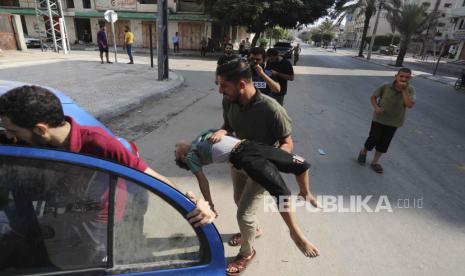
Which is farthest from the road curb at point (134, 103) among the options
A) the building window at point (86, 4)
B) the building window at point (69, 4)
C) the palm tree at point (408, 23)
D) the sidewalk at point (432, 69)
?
the building window at point (69, 4)

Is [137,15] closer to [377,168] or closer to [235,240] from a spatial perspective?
[377,168]

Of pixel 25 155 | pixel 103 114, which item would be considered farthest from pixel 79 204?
pixel 103 114

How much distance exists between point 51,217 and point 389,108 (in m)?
4.49

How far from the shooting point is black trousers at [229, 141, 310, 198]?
5.29ft

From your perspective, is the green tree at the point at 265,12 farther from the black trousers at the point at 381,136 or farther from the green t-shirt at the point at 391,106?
the black trousers at the point at 381,136

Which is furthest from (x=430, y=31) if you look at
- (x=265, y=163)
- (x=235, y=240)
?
(x=265, y=163)

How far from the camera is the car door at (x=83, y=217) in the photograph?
1.19 metres

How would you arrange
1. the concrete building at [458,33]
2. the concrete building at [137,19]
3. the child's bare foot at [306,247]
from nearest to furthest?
the child's bare foot at [306,247], the concrete building at [137,19], the concrete building at [458,33]

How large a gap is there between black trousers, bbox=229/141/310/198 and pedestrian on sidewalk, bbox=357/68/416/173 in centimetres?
326

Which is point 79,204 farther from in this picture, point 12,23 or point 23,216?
point 12,23

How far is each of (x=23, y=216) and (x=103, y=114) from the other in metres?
5.55

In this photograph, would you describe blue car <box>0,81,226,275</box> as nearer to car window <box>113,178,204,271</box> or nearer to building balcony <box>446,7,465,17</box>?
car window <box>113,178,204,271</box>

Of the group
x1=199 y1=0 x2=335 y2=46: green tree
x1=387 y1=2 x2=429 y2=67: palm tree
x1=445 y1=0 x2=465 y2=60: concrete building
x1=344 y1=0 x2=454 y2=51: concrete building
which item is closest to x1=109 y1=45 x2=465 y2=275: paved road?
x1=199 y1=0 x2=335 y2=46: green tree

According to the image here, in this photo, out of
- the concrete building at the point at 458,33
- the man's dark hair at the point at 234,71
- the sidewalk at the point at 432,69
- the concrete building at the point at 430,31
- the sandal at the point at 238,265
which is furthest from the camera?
the concrete building at the point at 430,31
